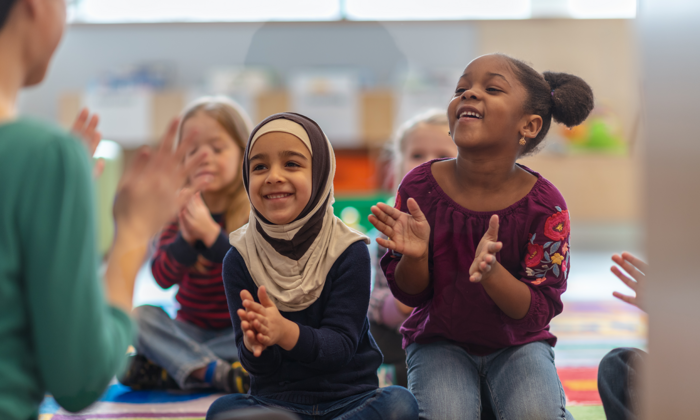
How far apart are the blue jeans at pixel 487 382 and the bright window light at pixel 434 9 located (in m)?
3.14

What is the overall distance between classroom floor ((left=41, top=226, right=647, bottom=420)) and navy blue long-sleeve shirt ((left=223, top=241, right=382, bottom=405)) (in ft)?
0.97

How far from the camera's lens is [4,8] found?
0.53 meters

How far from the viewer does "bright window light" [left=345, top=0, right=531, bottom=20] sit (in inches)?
153

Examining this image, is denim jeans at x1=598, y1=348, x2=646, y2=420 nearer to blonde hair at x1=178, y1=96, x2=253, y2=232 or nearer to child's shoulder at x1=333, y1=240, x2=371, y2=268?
child's shoulder at x1=333, y1=240, x2=371, y2=268

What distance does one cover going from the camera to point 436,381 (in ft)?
2.98

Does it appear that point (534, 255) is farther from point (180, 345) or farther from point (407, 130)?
point (180, 345)

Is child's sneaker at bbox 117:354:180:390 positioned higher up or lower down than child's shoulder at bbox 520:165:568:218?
lower down

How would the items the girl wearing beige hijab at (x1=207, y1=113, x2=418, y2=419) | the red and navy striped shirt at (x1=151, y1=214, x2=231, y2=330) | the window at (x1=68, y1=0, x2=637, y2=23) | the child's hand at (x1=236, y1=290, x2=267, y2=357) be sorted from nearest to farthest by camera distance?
the child's hand at (x1=236, y1=290, x2=267, y2=357) → the girl wearing beige hijab at (x1=207, y1=113, x2=418, y2=419) → the red and navy striped shirt at (x1=151, y1=214, x2=231, y2=330) → the window at (x1=68, y1=0, x2=637, y2=23)

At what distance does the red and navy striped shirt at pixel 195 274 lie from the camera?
3.90ft

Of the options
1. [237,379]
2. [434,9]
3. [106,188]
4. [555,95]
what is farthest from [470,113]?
[434,9]

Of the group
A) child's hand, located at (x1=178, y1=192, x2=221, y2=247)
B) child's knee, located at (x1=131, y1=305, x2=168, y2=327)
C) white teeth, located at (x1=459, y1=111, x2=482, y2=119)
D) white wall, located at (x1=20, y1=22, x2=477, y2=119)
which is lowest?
child's knee, located at (x1=131, y1=305, x2=168, y2=327)

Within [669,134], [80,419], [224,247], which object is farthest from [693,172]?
[80,419]

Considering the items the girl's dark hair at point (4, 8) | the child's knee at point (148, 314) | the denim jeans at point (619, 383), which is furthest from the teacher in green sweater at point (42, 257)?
the child's knee at point (148, 314)

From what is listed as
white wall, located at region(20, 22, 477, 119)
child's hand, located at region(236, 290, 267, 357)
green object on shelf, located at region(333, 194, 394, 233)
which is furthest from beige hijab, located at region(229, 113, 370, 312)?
white wall, located at region(20, 22, 477, 119)
